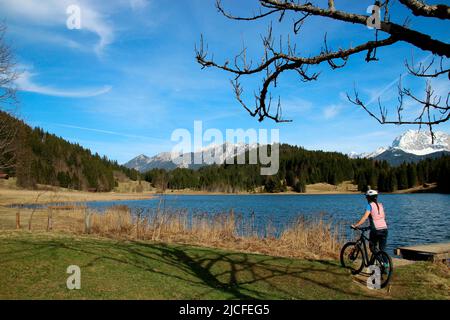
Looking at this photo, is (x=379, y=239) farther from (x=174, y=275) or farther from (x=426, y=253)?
(x=426, y=253)

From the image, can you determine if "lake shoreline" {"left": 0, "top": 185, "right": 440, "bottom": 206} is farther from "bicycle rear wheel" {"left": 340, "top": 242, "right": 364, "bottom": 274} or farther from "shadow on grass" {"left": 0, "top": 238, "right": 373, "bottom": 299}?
"bicycle rear wheel" {"left": 340, "top": 242, "right": 364, "bottom": 274}

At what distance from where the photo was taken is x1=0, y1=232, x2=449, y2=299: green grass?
26.5ft

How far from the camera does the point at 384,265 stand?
10.5 meters

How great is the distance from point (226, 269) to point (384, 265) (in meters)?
4.46

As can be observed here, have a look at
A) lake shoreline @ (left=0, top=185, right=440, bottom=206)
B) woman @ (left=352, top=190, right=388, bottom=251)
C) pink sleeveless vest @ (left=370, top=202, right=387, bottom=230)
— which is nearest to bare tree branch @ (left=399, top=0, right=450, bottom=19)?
woman @ (left=352, top=190, right=388, bottom=251)

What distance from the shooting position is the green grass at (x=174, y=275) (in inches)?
318

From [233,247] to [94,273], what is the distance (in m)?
9.51

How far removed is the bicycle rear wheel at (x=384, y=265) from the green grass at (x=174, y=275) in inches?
13.2

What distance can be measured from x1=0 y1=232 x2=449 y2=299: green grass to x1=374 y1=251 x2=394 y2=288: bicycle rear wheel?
0.34m

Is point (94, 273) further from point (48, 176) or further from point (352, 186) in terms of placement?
point (352, 186)
